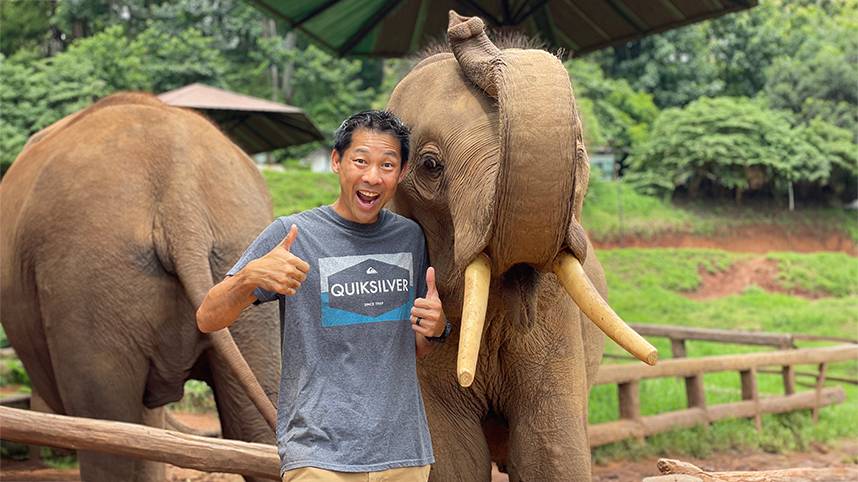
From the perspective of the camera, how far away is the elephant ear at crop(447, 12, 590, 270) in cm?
185

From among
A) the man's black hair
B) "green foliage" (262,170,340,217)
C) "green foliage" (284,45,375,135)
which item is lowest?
the man's black hair

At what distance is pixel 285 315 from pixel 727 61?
3039cm

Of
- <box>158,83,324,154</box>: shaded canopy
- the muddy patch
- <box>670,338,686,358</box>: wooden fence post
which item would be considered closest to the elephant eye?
<box>158,83,324,154</box>: shaded canopy

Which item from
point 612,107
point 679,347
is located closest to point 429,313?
point 679,347

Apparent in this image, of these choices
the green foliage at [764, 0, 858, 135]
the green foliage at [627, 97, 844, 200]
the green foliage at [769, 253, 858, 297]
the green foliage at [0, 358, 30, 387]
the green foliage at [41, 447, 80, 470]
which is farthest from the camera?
the green foliage at [764, 0, 858, 135]

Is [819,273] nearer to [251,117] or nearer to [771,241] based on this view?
[771,241]

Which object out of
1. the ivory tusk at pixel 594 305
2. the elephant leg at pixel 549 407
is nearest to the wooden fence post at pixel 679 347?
the elephant leg at pixel 549 407

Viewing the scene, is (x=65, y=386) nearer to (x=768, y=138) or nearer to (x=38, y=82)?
(x=38, y=82)

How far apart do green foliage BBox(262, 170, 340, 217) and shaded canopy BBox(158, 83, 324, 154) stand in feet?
28.2

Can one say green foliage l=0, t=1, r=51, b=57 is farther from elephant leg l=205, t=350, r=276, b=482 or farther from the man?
the man

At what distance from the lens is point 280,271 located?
1.90m

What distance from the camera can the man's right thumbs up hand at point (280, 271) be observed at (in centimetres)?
189

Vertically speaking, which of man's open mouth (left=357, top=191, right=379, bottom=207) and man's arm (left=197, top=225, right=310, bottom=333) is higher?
man's open mouth (left=357, top=191, right=379, bottom=207)

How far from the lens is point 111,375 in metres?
3.59
